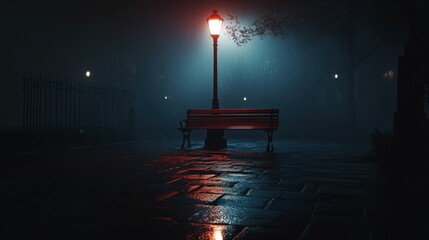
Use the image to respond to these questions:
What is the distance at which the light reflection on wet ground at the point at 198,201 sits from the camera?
9.86 ft

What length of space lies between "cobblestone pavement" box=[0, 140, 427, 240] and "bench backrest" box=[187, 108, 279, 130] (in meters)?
4.28

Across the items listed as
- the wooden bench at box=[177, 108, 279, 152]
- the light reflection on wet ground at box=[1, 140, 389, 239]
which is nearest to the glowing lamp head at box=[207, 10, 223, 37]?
the wooden bench at box=[177, 108, 279, 152]

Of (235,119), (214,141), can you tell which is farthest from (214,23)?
(214,141)

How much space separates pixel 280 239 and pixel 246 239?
0.24 metres

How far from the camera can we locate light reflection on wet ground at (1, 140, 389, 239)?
3.00m

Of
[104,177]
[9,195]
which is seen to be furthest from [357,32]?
[9,195]

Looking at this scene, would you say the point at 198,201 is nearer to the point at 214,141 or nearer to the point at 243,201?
the point at 243,201

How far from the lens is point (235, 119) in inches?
459

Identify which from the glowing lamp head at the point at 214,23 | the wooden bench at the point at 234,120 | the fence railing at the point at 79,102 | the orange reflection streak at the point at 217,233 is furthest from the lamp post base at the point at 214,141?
the orange reflection streak at the point at 217,233

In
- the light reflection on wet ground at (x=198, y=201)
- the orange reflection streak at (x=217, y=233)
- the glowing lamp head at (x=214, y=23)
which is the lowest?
the light reflection on wet ground at (x=198, y=201)

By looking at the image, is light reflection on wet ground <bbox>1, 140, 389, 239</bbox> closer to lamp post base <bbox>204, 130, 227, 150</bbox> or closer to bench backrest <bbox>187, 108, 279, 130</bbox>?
bench backrest <bbox>187, 108, 279, 130</bbox>

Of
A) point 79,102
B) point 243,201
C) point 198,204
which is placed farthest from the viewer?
point 79,102

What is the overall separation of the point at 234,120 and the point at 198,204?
309 inches

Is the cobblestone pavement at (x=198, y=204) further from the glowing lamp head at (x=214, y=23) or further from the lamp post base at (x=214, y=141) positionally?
the glowing lamp head at (x=214, y=23)
